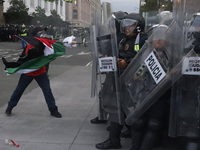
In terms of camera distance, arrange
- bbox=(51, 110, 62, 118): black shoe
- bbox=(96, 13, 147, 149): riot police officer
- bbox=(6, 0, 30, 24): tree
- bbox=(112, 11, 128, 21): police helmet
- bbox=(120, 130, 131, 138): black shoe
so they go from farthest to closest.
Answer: bbox=(6, 0, 30, 24): tree
bbox=(51, 110, 62, 118): black shoe
bbox=(112, 11, 128, 21): police helmet
bbox=(120, 130, 131, 138): black shoe
bbox=(96, 13, 147, 149): riot police officer

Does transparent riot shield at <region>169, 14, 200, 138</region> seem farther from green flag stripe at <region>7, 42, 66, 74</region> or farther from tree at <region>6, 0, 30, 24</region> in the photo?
tree at <region>6, 0, 30, 24</region>

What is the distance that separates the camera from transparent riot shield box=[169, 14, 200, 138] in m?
3.02

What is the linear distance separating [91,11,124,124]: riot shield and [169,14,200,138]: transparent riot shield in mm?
711

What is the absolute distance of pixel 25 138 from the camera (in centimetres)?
442

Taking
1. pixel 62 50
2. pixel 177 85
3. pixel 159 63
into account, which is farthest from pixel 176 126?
pixel 62 50

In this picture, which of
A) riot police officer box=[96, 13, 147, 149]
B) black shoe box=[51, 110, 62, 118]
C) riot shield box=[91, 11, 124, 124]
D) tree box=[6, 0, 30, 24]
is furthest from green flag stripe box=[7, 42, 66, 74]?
tree box=[6, 0, 30, 24]

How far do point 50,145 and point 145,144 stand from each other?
4.55ft

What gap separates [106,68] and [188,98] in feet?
3.35

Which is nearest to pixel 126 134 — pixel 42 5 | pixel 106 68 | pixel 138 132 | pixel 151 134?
pixel 138 132

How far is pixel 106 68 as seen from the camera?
3.69 metres

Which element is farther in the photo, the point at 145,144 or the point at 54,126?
the point at 54,126

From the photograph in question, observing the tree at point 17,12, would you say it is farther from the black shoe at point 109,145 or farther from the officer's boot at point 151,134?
the officer's boot at point 151,134

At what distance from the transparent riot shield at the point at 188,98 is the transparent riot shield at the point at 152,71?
0.34 feet

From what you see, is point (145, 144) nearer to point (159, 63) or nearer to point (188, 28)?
point (159, 63)
